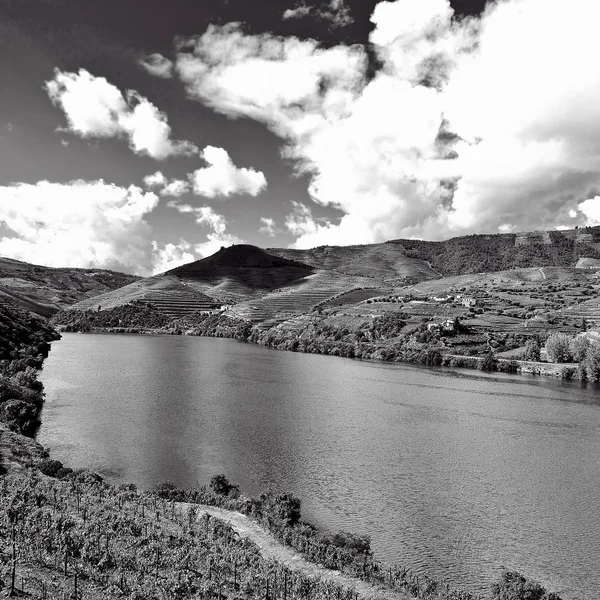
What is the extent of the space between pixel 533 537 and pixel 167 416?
1757 inches

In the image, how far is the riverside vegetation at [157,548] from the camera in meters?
20.3

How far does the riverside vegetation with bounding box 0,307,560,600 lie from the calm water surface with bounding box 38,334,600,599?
315 centimetres

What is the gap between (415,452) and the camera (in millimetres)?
51844

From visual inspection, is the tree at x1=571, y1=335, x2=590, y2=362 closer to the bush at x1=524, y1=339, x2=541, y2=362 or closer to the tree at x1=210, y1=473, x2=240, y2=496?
the bush at x1=524, y1=339, x2=541, y2=362

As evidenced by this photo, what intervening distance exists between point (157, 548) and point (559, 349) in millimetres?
120210

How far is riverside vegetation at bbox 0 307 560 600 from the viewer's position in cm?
2027

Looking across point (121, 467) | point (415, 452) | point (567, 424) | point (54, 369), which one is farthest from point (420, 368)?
point (121, 467)

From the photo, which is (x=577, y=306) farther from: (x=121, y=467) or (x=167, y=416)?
(x=121, y=467)

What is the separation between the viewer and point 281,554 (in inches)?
1102

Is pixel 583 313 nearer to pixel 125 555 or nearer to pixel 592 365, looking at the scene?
pixel 592 365

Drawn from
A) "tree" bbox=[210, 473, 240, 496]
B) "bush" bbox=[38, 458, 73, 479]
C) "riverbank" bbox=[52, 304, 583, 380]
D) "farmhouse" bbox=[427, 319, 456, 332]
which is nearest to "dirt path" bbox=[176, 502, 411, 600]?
"tree" bbox=[210, 473, 240, 496]

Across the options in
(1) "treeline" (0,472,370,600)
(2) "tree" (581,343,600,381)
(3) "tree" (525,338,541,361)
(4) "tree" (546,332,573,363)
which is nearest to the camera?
(1) "treeline" (0,472,370,600)

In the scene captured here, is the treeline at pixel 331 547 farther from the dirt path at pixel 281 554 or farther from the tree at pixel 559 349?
the tree at pixel 559 349

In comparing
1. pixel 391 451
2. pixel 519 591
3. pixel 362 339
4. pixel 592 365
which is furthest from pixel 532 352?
pixel 519 591
